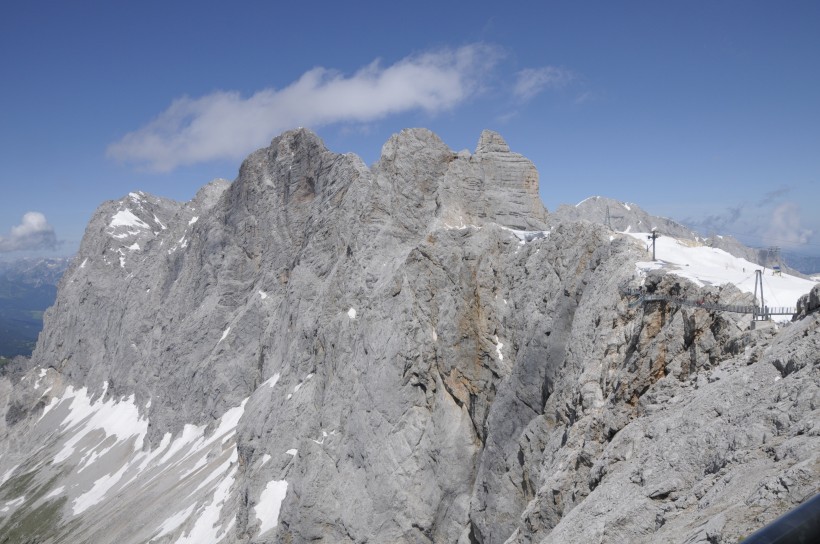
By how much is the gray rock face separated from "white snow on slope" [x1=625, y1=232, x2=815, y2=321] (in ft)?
4.13

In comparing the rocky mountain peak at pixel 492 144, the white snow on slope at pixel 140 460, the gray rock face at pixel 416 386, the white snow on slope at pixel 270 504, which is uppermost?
the rocky mountain peak at pixel 492 144

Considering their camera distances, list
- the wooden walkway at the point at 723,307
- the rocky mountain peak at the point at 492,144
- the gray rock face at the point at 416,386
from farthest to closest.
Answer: the rocky mountain peak at the point at 492,144 < the wooden walkway at the point at 723,307 < the gray rock face at the point at 416,386

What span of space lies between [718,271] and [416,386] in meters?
29.2

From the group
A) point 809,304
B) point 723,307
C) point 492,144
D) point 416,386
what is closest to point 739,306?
point 723,307

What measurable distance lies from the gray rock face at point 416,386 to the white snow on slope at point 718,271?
1.26 meters

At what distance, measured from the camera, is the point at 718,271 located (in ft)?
82.7

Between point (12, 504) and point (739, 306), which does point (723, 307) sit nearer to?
point (739, 306)

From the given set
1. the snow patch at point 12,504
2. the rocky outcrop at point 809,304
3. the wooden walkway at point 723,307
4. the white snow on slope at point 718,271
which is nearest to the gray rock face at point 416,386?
the wooden walkway at point 723,307

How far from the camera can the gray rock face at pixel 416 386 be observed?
15.5m

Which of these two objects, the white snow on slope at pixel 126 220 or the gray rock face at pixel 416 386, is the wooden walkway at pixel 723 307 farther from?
the white snow on slope at pixel 126 220

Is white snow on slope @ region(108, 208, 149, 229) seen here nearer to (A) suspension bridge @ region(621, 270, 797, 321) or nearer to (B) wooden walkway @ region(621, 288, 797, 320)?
(B) wooden walkway @ region(621, 288, 797, 320)

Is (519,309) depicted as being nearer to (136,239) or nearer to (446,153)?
(446,153)

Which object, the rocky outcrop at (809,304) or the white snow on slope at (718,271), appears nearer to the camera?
the rocky outcrop at (809,304)

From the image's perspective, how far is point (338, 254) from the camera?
7625cm
